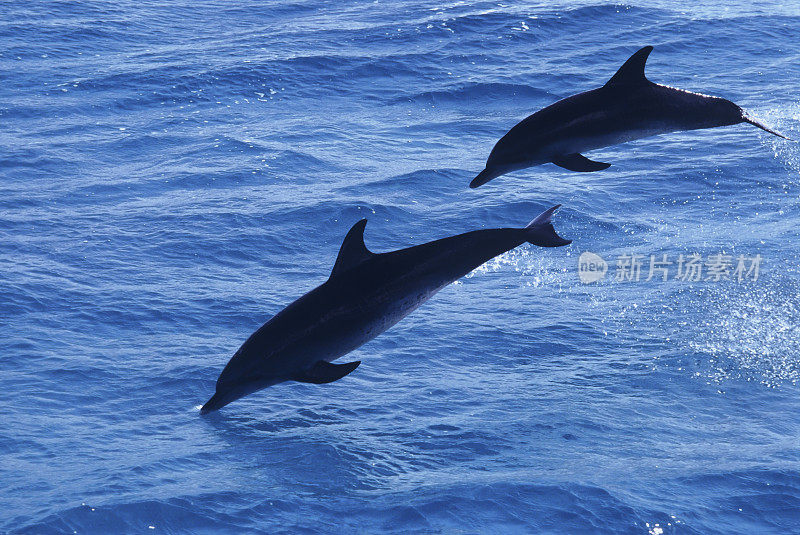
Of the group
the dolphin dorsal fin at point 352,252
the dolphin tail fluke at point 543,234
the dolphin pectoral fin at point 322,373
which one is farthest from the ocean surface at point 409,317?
the dolphin tail fluke at point 543,234

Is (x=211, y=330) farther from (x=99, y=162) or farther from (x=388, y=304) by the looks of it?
(x=99, y=162)

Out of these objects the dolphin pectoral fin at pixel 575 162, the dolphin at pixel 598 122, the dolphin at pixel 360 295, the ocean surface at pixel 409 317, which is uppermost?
the dolphin at pixel 598 122

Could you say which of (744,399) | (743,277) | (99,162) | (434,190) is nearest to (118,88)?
(99,162)

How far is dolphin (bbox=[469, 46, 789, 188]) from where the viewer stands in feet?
22.3

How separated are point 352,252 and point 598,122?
2060mm

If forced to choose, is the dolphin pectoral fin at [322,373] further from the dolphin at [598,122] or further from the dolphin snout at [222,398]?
the dolphin at [598,122]

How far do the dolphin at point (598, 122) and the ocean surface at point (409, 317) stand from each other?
2.97 meters

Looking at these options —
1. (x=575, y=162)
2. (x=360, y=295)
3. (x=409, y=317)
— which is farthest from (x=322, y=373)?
(x=409, y=317)

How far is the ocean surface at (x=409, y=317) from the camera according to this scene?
8.66 meters

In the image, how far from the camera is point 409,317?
12.7 metres

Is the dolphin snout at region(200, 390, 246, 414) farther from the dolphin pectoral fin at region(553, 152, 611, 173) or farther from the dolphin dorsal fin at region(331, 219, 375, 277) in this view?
the dolphin pectoral fin at region(553, 152, 611, 173)

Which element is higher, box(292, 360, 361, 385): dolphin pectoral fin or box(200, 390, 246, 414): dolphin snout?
box(292, 360, 361, 385): dolphin pectoral fin

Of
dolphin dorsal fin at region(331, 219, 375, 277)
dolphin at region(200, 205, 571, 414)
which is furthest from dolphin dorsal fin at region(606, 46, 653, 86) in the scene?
dolphin dorsal fin at region(331, 219, 375, 277)

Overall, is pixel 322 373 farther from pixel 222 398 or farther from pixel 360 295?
pixel 222 398
